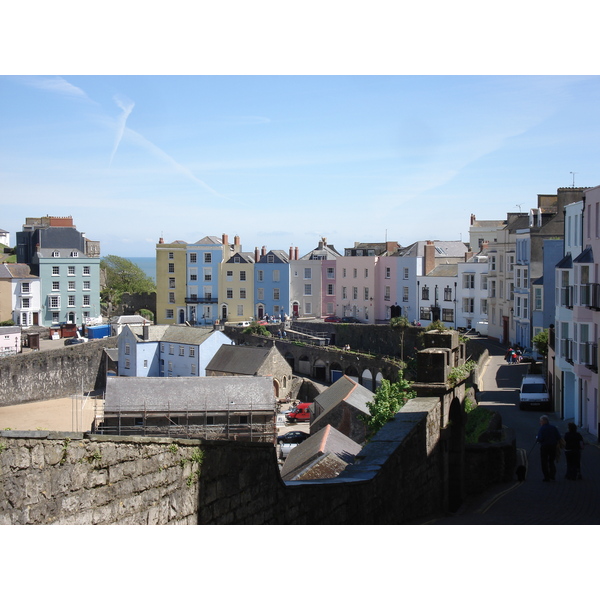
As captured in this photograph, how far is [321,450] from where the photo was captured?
667 inches

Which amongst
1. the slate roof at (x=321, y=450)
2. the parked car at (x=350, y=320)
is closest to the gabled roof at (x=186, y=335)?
the parked car at (x=350, y=320)

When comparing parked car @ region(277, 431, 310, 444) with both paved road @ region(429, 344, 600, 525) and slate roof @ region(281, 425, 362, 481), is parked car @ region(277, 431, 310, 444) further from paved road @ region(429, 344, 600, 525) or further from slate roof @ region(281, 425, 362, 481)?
paved road @ region(429, 344, 600, 525)

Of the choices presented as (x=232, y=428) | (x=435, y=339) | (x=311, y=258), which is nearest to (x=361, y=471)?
(x=435, y=339)

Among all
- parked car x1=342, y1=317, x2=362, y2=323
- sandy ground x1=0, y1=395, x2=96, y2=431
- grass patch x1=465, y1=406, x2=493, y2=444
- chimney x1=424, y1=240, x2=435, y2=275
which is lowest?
sandy ground x1=0, y1=395, x2=96, y2=431

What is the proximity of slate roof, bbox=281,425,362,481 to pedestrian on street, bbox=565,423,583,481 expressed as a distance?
5770 millimetres

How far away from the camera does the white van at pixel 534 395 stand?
21.8 meters

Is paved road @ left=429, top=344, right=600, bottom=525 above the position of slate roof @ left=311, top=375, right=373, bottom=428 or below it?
above

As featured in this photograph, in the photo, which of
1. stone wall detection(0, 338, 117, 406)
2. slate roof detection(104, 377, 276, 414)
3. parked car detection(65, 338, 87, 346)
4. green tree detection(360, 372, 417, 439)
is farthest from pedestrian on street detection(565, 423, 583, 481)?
parked car detection(65, 338, 87, 346)

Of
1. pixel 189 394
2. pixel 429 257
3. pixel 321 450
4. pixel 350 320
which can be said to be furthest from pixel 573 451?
pixel 350 320

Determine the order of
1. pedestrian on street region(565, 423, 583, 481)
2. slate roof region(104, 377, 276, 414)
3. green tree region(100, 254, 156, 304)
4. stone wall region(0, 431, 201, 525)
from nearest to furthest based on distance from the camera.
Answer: stone wall region(0, 431, 201, 525), pedestrian on street region(565, 423, 583, 481), slate roof region(104, 377, 276, 414), green tree region(100, 254, 156, 304)

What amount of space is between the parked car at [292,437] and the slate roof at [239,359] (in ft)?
32.0

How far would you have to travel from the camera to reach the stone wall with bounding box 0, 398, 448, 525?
4.80m

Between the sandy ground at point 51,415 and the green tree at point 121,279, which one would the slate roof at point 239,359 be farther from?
the green tree at point 121,279

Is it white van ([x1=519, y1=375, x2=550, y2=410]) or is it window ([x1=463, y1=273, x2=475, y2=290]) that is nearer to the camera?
white van ([x1=519, y1=375, x2=550, y2=410])
